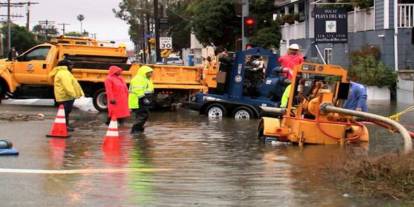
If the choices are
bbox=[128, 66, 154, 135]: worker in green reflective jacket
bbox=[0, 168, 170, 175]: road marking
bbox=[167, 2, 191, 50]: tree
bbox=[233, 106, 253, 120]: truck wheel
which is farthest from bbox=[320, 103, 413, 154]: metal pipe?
bbox=[167, 2, 191, 50]: tree

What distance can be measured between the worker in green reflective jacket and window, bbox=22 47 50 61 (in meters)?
9.02

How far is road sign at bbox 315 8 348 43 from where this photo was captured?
30188 millimetres

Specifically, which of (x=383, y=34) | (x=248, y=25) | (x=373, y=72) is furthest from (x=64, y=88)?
(x=383, y=34)

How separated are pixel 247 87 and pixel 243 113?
0.72m

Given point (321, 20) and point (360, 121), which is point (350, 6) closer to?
point (321, 20)

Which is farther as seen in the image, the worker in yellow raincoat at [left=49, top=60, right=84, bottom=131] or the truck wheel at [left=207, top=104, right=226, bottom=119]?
the truck wheel at [left=207, top=104, right=226, bottom=119]

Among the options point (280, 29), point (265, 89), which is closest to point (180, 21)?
point (280, 29)

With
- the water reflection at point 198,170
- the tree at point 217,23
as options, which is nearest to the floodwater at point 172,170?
the water reflection at point 198,170

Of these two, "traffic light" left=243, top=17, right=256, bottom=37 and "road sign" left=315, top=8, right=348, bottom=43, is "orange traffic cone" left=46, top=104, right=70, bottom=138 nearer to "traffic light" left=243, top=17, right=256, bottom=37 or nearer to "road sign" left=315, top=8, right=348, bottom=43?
"traffic light" left=243, top=17, right=256, bottom=37

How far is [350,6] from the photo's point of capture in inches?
1289

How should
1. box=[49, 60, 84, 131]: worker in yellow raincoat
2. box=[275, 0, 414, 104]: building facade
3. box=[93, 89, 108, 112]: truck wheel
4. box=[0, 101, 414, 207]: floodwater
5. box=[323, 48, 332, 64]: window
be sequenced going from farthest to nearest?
box=[323, 48, 332, 64]: window, box=[275, 0, 414, 104]: building facade, box=[93, 89, 108, 112]: truck wheel, box=[49, 60, 84, 131]: worker in yellow raincoat, box=[0, 101, 414, 207]: floodwater

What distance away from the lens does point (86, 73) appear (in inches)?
905

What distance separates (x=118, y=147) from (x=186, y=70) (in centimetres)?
1078

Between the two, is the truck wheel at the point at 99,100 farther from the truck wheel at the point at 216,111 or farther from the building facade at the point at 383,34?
the building facade at the point at 383,34
